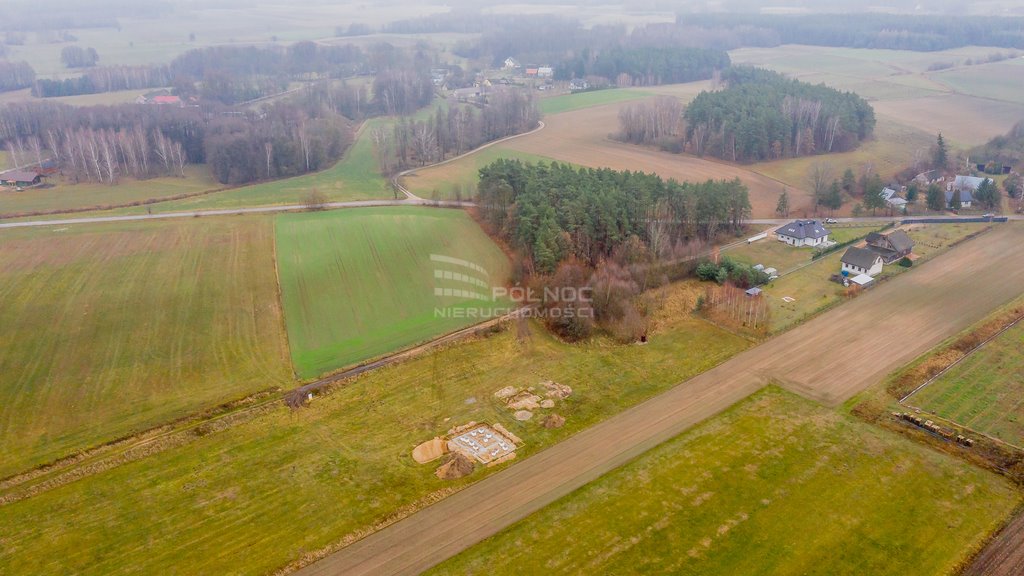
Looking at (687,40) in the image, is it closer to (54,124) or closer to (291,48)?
(291,48)

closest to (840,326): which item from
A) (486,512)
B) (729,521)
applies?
(729,521)

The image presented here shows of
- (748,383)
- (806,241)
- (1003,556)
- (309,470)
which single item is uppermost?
(806,241)

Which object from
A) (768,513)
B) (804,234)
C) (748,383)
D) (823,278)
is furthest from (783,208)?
(768,513)

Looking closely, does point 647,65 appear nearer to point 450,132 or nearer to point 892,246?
point 450,132

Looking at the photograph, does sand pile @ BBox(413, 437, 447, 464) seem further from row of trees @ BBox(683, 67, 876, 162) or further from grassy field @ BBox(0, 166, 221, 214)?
row of trees @ BBox(683, 67, 876, 162)

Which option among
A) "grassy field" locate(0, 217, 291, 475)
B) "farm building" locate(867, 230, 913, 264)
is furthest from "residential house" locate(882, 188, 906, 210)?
"grassy field" locate(0, 217, 291, 475)

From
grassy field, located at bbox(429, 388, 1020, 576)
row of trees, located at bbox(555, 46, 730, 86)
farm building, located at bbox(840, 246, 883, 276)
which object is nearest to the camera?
grassy field, located at bbox(429, 388, 1020, 576)
